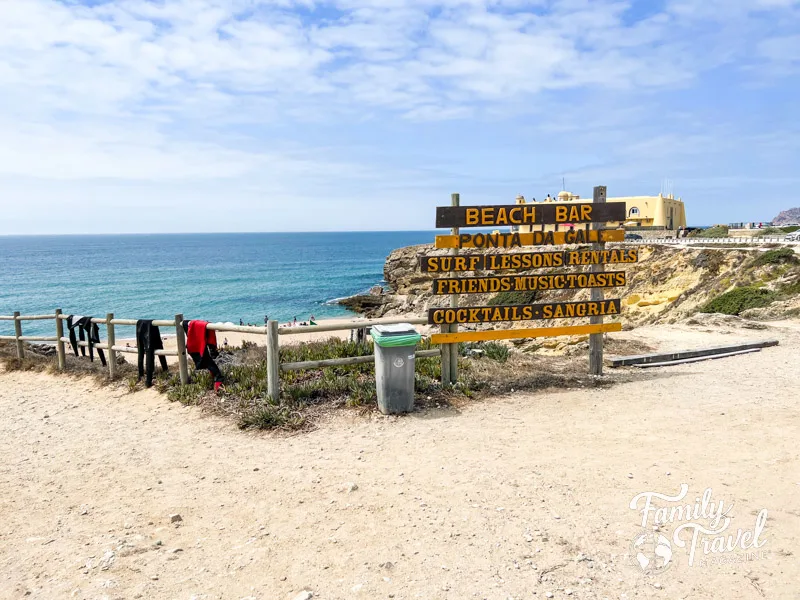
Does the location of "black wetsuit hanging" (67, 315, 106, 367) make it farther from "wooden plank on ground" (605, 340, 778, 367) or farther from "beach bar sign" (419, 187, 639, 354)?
"wooden plank on ground" (605, 340, 778, 367)

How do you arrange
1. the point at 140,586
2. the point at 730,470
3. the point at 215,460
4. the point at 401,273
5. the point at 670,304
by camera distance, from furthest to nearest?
the point at 401,273 < the point at 670,304 < the point at 215,460 < the point at 730,470 < the point at 140,586

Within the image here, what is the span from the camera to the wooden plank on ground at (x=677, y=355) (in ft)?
33.3

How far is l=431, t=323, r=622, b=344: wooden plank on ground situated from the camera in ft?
27.4

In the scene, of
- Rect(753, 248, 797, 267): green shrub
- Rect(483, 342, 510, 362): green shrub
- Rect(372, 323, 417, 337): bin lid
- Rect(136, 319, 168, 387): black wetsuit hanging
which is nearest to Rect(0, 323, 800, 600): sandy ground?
Rect(136, 319, 168, 387): black wetsuit hanging

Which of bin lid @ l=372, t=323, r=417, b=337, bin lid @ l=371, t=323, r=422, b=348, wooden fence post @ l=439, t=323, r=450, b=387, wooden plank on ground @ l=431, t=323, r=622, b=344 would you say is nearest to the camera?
bin lid @ l=371, t=323, r=422, b=348

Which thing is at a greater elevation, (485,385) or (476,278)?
(476,278)

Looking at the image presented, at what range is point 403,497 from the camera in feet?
16.6

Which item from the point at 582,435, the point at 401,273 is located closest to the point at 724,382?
the point at 582,435

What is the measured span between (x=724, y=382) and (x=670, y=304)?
729 inches

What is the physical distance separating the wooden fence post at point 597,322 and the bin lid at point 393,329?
343cm

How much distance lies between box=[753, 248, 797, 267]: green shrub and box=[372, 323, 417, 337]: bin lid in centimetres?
2244

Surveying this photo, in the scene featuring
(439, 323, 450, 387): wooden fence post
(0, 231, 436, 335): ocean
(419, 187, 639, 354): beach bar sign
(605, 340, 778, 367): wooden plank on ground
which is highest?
(419, 187, 639, 354): beach bar sign

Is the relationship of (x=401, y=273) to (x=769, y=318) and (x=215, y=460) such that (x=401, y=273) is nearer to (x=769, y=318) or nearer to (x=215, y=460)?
(x=769, y=318)

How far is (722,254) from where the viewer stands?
27984 millimetres
